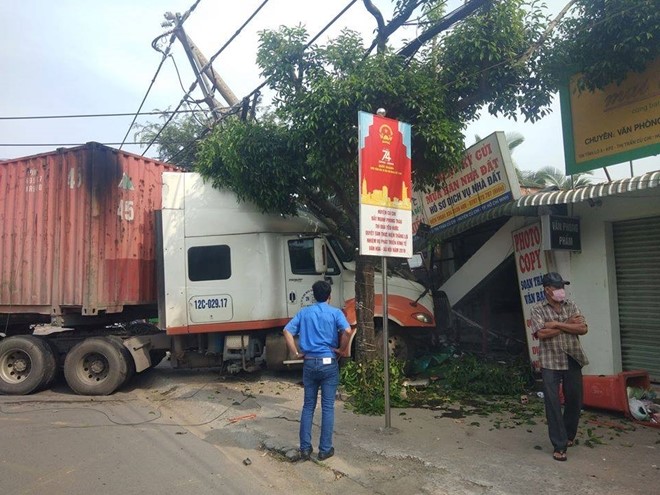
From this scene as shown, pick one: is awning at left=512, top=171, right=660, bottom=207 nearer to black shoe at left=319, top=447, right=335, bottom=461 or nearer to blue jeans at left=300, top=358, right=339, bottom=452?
blue jeans at left=300, top=358, right=339, bottom=452

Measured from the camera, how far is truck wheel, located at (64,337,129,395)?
7797 millimetres

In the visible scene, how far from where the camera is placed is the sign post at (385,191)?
5.30 metres

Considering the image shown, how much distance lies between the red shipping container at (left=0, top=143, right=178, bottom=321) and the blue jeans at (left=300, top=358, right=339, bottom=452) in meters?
4.48

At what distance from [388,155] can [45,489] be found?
4462mm

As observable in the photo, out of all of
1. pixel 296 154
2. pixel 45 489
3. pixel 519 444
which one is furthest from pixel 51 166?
pixel 519 444

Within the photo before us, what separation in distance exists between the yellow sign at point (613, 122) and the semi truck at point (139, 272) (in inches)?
136

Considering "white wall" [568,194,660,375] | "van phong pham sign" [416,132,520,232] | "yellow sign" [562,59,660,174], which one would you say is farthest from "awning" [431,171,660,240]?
"yellow sign" [562,59,660,174]

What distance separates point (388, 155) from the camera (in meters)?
5.57

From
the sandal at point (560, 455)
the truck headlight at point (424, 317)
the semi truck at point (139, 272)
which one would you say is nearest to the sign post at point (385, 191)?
the sandal at point (560, 455)

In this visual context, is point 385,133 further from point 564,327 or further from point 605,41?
point 605,41

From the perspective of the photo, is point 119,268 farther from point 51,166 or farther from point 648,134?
point 648,134

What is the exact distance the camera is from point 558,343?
4613 mm

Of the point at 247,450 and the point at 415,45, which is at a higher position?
the point at 415,45

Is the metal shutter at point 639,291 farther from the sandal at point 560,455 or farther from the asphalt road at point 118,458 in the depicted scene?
the asphalt road at point 118,458
